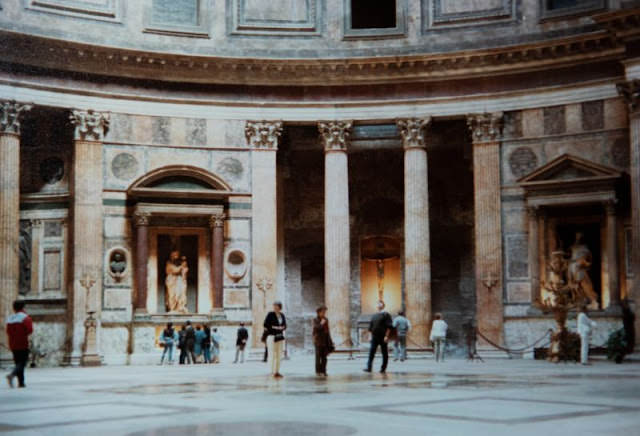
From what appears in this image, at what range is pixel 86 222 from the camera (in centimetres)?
3266

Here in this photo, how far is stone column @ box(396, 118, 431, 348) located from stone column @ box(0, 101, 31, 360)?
531 inches

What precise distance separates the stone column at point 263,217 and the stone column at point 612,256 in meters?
11.5

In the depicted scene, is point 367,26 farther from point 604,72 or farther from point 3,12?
point 3,12

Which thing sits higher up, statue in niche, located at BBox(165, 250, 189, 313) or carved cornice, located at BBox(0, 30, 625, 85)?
carved cornice, located at BBox(0, 30, 625, 85)

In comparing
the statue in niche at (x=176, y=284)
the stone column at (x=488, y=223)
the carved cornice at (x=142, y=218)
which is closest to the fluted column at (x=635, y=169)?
the stone column at (x=488, y=223)

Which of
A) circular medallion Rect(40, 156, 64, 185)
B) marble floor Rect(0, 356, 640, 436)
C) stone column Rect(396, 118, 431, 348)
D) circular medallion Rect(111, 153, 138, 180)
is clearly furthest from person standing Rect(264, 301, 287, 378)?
circular medallion Rect(40, 156, 64, 185)

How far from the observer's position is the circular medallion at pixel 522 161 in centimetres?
3402

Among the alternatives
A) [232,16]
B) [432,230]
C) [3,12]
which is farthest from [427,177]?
[3,12]

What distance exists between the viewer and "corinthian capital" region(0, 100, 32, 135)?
3147 cm

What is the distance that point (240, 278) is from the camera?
34.5 m

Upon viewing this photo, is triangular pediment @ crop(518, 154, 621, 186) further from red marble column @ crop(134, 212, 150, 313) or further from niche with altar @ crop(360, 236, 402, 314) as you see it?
red marble column @ crop(134, 212, 150, 313)

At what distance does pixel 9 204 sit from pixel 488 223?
1632 cm

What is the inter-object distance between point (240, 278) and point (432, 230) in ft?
27.6

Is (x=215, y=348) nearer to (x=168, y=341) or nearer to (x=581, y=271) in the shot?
(x=168, y=341)
